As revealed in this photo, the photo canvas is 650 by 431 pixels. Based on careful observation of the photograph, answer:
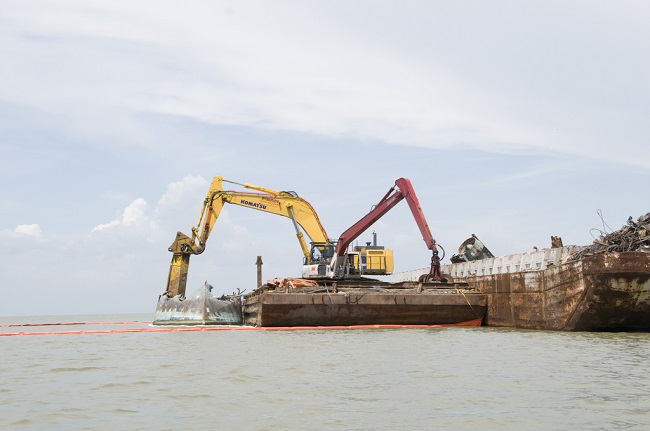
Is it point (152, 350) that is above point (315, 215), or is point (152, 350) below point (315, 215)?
below

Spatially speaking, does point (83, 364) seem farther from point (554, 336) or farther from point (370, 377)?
point (554, 336)

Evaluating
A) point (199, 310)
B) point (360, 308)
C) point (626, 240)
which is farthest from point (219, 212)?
point (626, 240)

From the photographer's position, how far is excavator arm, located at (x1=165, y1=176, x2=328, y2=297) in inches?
1403

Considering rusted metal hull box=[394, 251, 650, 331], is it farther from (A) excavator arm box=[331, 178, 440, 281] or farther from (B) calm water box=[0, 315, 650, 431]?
(A) excavator arm box=[331, 178, 440, 281]

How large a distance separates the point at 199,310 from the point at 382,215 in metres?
9.75

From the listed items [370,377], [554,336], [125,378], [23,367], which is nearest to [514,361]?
[370,377]

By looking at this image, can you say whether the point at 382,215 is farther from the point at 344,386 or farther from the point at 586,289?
the point at 344,386

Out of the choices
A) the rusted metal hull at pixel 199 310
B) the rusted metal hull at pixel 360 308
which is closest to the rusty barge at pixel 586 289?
the rusted metal hull at pixel 360 308

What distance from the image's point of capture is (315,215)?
36.8 meters

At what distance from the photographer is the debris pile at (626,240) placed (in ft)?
66.7

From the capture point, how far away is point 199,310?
1241 inches

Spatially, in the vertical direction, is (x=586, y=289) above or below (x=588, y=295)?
above

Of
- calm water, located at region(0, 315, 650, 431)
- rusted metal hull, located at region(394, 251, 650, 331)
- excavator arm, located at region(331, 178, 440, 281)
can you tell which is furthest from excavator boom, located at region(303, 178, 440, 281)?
calm water, located at region(0, 315, 650, 431)

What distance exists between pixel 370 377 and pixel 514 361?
3454 millimetres
